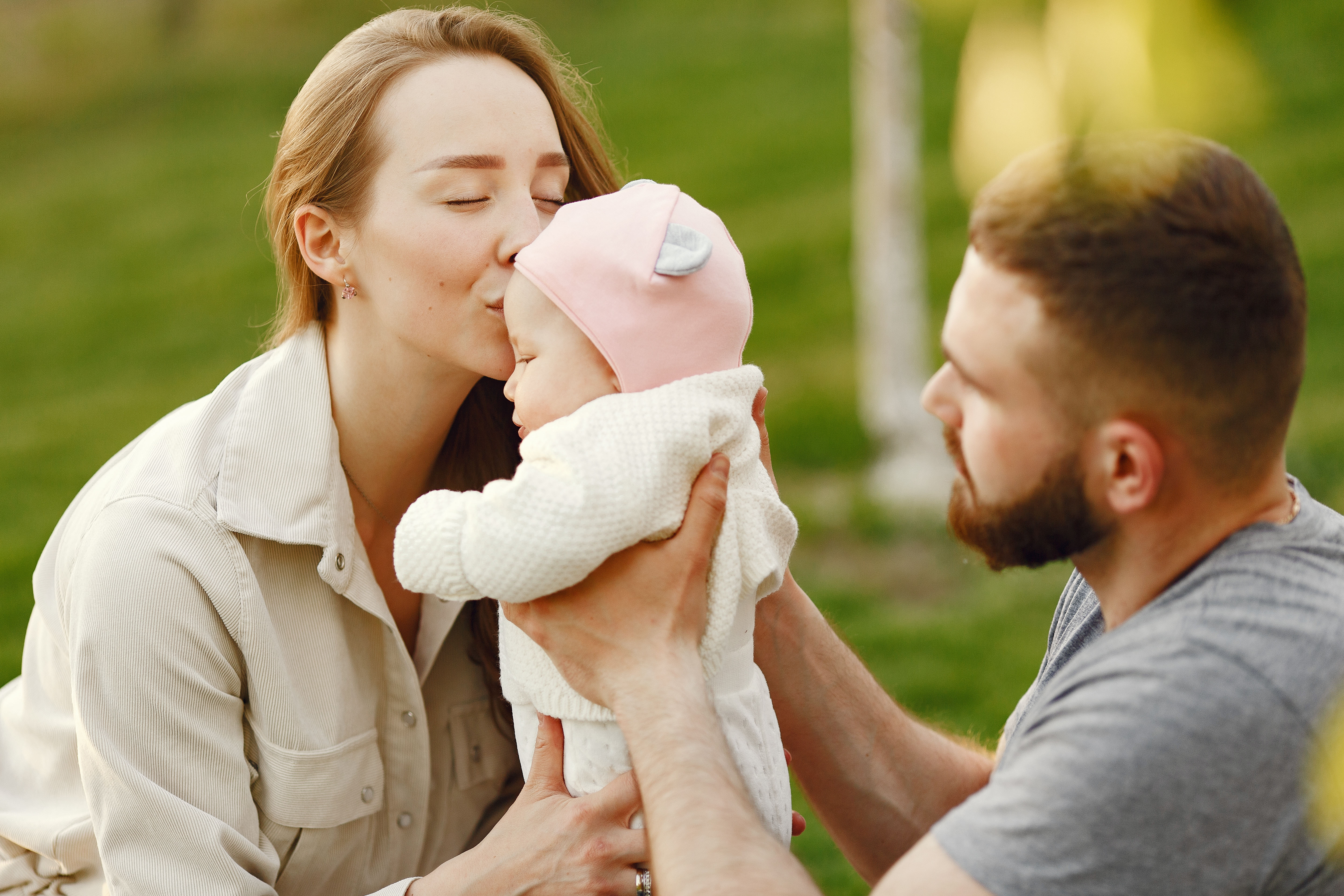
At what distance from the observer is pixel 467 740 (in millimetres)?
2811

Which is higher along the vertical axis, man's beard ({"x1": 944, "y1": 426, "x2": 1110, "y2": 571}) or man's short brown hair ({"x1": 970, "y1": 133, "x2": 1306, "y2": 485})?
man's short brown hair ({"x1": 970, "y1": 133, "x2": 1306, "y2": 485})

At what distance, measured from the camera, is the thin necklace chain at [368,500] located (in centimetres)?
268

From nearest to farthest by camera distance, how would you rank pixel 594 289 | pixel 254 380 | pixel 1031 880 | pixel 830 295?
pixel 1031 880 → pixel 594 289 → pixel 254 380 → pixel 830 295

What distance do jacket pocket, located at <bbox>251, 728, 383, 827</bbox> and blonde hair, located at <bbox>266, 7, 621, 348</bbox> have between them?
34.8 inches

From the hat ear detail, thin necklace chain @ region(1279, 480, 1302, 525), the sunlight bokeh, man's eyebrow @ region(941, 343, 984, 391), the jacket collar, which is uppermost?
the sunlight bokeh

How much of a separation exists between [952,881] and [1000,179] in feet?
3.28

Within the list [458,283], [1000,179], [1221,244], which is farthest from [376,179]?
[1221,244]

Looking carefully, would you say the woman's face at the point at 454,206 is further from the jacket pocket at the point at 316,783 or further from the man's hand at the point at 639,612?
the jacket pocket at the point at 316,783

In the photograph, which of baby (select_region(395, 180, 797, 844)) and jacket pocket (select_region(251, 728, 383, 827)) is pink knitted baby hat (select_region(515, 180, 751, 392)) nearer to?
baby (select_region(395, 180, 797, 844))

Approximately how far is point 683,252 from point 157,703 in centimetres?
120

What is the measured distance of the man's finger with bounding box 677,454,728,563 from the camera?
207cm

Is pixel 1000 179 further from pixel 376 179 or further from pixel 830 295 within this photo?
pixel 830 295

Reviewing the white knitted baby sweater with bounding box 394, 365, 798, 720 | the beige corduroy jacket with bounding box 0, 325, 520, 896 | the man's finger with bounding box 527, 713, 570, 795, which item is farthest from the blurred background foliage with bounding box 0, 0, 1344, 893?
the man's finger with bounding box 527, 713, 570, 795

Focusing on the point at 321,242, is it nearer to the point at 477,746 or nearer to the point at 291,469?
the point at 291,469
